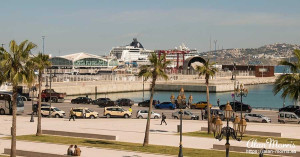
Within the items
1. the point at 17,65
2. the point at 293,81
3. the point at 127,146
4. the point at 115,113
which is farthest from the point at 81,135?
the point at 115,113

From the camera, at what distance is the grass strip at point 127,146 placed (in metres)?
31.0

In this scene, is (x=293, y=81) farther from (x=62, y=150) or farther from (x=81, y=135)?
(x=81, y=135)

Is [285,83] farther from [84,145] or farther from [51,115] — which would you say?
[51,115]

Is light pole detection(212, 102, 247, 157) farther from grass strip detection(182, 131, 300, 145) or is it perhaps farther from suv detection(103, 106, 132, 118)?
suv detection(103, 106, 132, 118)

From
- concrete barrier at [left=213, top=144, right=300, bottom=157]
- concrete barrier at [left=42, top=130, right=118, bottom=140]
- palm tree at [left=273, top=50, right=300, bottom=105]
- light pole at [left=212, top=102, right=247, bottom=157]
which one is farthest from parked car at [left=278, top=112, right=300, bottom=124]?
light pole at [left=212, top=102, right=247, bottom=157]

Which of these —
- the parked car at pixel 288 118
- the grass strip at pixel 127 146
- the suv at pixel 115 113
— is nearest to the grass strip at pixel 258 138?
the grass strip at pixel 127 146

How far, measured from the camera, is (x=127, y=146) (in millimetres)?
34156

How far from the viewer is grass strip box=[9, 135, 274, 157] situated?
31.0 metres

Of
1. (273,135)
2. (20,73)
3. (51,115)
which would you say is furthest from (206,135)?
(51,115)

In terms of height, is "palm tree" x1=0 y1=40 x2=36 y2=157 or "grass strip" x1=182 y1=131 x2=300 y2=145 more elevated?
"palm tree" x1=0 y1=40 x2=36 y2=157

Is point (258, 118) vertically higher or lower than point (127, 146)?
higher

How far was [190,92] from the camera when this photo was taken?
13662 cm

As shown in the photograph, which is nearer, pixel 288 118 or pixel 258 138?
pixel 258 138

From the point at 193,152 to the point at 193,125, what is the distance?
16.5 meters
